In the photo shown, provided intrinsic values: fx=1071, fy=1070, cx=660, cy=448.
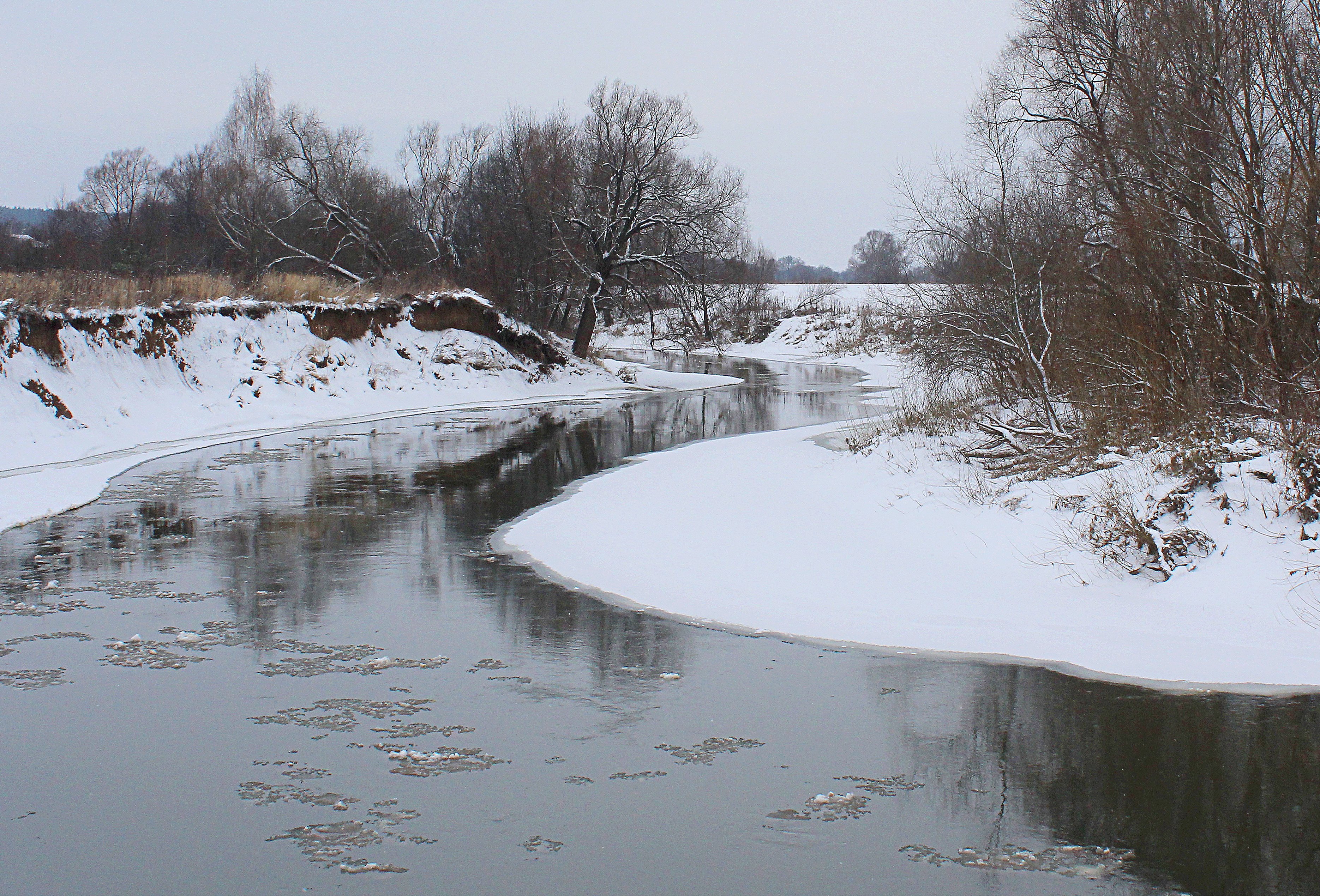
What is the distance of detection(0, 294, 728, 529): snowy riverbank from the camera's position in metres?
19.2

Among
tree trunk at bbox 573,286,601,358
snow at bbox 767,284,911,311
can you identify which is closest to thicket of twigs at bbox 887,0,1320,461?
tree trunk at bbox 573,286,601,358

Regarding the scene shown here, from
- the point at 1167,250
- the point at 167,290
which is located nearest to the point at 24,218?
the point at 167,290

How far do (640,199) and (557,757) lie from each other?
34.5 meters

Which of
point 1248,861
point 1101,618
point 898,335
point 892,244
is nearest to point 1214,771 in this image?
point 1248,861

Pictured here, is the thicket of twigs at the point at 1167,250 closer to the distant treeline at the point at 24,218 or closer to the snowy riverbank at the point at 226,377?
the snowy riverbank at the point at 226,377

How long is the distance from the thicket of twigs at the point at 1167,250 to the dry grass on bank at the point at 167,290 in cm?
1798

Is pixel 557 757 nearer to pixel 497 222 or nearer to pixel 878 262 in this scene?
pixel 497 222

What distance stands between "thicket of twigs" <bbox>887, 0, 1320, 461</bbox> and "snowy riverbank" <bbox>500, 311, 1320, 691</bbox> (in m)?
1.63

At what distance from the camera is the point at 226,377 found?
26547 mm

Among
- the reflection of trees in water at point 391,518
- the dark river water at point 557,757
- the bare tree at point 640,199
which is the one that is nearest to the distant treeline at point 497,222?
the bare tree at point 640,199

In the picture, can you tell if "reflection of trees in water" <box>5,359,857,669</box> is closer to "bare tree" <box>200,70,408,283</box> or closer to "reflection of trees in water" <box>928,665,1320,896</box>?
"reflection of trees in water" <box>928,665,1320,896</box>

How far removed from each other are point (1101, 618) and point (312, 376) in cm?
2415

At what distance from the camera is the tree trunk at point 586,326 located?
129ft

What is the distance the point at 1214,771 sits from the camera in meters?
5.93
